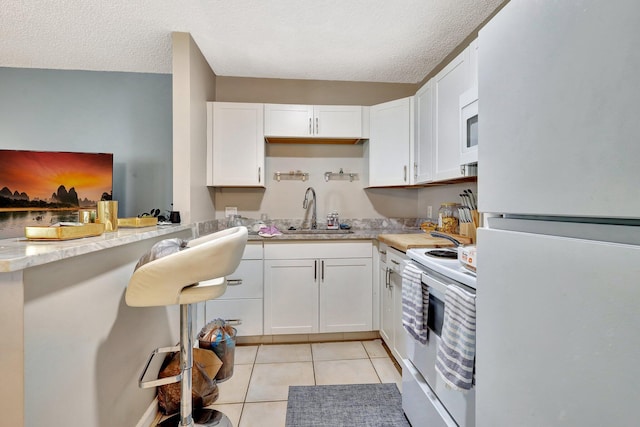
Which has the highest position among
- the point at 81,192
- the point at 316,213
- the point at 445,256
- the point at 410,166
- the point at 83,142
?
the point at 83,142

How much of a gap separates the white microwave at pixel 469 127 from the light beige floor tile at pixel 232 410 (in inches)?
76.2

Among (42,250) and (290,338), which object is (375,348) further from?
(42,250)

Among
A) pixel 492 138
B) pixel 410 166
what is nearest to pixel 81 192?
pixel 410 166

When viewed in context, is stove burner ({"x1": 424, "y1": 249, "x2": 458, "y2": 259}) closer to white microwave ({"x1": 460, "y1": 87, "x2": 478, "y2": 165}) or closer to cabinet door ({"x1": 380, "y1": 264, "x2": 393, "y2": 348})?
white microwave ({"x1": 460, "y1": 87, "x2": 478, "y2": 165})

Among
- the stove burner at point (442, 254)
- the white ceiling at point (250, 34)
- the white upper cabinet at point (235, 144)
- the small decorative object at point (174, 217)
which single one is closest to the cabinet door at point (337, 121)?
the white ceiling at point (250, 34)

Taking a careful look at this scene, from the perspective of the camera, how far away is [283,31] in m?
2.10

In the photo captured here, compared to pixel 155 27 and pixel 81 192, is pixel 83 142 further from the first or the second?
pixel 155 27

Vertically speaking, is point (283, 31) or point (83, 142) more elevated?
point (283, 31)

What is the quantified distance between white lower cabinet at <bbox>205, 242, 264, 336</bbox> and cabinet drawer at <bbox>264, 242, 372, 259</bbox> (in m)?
0.13

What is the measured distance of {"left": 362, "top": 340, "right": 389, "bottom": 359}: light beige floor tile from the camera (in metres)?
2.22

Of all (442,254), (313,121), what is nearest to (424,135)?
(313,121)

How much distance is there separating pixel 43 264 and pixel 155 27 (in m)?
2.01

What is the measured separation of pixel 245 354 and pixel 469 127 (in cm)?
228

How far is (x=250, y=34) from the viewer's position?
2.14 m
